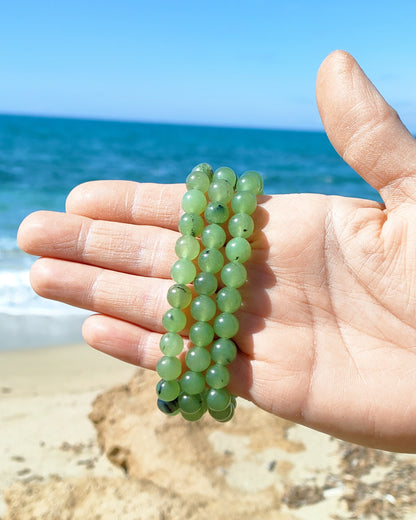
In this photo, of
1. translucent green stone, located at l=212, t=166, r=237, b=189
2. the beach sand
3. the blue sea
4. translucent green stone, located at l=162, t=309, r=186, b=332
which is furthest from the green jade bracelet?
the blue sea

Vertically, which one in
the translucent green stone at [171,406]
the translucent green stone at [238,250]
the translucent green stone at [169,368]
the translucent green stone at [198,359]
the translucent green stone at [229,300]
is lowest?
the translucent green stone at [171,406]

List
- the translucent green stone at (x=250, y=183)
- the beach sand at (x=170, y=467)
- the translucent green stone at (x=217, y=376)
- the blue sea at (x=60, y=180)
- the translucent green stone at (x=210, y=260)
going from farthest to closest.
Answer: the blue sea at (x=60, y=180) < the beach sand at (x=170, y=467) < the translucent green stone at (x=250, y=183) < the translucent green stone at (x=210, y=260) < the translucent green stone at (x=217, y=376)

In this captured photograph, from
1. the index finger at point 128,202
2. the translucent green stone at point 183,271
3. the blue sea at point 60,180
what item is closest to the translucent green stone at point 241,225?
the translucent green stone at point 183,271

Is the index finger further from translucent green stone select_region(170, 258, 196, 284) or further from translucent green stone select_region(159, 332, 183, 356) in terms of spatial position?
translucent green stone select_region(159, 332, 183, 356)

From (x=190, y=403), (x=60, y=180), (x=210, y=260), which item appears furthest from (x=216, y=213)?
(x=60, y=180)

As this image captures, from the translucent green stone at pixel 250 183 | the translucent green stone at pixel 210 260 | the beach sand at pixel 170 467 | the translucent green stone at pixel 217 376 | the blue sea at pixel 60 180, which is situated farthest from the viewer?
the blue sea at pixel 60 180

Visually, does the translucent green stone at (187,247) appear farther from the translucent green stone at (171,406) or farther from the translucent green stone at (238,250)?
the translucent green stone at (171,406)
